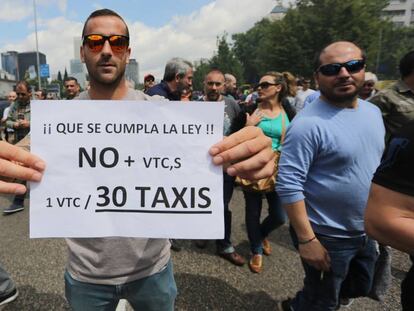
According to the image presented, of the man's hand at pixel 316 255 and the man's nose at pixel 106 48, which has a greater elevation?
the man's nose at pixel 106 48

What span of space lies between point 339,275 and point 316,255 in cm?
27

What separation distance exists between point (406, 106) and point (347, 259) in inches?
61.4

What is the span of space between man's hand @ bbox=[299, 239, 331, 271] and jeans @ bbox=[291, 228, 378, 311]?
92 millimetres

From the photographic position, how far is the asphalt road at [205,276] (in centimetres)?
273

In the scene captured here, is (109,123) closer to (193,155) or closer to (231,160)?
(193,155)

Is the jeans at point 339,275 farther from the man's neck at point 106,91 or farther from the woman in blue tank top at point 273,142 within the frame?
the man's neck at point 106,91

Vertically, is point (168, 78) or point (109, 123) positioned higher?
point (168, 78)

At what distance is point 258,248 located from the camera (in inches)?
131

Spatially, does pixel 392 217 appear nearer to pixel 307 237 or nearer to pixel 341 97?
pixel 307 237

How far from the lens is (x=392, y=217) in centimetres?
124

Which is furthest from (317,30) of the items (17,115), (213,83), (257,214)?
(257,214)

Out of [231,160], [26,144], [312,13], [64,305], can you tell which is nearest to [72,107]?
[26,144]

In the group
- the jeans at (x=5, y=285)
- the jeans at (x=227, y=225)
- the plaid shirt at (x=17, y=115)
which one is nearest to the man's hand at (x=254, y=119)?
the jeans at (x=227, y=225)

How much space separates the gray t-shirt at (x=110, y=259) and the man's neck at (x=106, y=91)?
4cm
